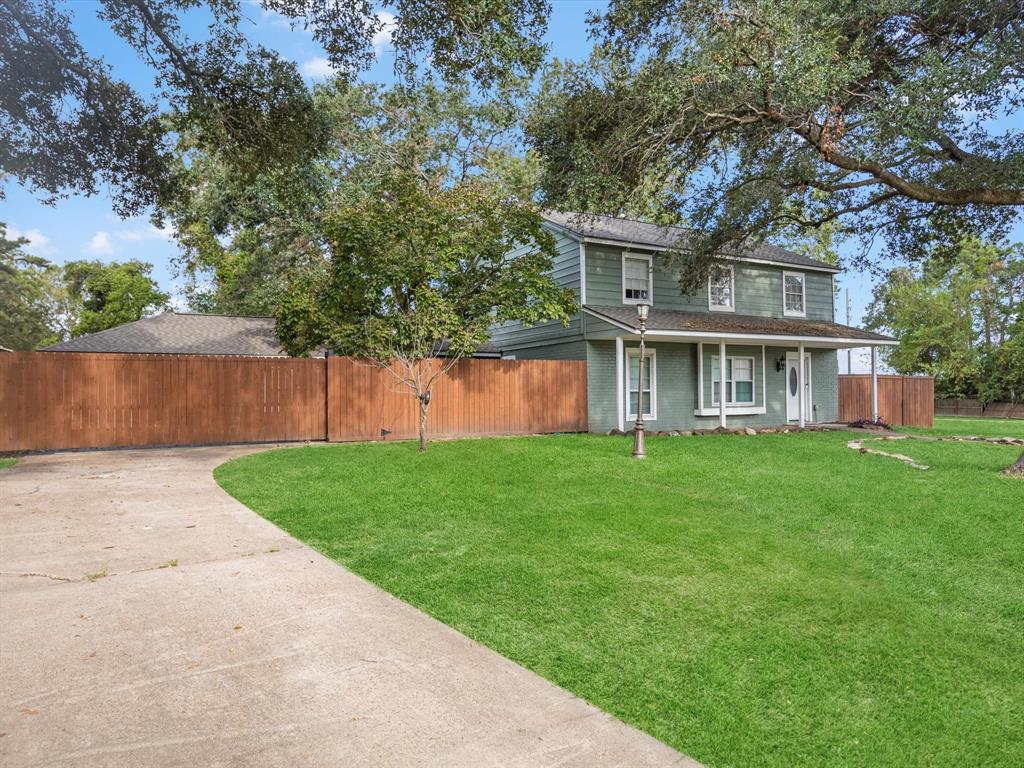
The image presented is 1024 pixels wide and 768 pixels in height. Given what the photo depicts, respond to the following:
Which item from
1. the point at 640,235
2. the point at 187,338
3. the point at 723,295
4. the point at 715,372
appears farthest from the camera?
the point at 187,338

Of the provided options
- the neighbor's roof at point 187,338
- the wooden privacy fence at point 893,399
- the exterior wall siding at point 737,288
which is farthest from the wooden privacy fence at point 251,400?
the wooden privacy fence at point 893,399

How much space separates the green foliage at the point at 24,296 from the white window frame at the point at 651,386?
35.6 metres

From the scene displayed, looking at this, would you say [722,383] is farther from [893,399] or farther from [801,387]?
[893,399]

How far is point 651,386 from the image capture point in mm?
17562

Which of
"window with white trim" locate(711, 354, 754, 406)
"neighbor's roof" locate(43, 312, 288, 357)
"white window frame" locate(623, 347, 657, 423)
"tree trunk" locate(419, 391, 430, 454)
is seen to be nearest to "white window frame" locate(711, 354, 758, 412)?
"window with white trim" locate(711, 354, 754, 406)

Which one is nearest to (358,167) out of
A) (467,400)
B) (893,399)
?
(467,400)

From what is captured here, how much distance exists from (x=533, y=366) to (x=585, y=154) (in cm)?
630

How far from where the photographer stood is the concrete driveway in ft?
7.64

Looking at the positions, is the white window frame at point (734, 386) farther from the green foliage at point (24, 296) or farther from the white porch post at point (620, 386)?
the green foliage at point (24, 296)

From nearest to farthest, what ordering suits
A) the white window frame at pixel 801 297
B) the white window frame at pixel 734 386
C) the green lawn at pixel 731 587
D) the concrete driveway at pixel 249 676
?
the concrete driveway at pixel 249 676, the green lawn at pixel 731 587, the white window frame at pixel 734 386, the white window frame at pixel 801 297

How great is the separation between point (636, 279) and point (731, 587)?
1440 cm

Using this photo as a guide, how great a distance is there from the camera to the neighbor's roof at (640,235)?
54.8 feet

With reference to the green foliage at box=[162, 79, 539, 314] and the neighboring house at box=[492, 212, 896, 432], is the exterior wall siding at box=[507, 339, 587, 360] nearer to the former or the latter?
the neighboring house at box=[492, 212, 896, 432]

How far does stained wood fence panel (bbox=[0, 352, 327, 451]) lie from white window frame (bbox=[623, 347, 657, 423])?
7.70 metres
